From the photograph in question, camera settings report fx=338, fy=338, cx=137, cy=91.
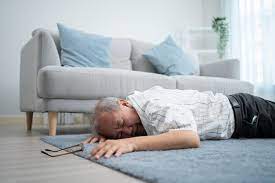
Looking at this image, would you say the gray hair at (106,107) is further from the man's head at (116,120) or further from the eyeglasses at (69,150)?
the eyeglasses at (69,150)

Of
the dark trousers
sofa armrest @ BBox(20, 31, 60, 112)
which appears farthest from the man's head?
sofa armrest @ BBox(20, 31, 60, 112)

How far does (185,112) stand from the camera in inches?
47.6

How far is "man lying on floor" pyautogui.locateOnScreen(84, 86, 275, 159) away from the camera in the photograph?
1093 mm

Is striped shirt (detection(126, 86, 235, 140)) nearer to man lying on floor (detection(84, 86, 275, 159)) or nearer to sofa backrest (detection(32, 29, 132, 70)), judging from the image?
man lying on floor (detection(84, 86, 275, 159))

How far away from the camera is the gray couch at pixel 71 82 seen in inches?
79.5

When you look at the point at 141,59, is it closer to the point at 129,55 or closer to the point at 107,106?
the point at 129,55

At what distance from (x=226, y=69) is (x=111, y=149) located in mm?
2125

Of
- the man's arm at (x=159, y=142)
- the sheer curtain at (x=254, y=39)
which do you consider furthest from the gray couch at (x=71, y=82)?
the man's arm at (x=159, y=142)

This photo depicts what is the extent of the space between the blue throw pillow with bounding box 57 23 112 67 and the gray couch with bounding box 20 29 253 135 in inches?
5.1

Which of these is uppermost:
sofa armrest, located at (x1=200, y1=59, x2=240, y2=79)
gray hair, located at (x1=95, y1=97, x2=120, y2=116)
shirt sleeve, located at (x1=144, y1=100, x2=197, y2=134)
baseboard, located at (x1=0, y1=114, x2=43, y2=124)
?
sofa armrest, located at (x1=200, y1=59, x2=240, y2=79)

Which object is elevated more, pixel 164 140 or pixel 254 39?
pixel 254 39

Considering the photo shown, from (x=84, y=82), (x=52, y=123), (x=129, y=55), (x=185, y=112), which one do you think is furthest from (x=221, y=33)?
(x=185, y=112)

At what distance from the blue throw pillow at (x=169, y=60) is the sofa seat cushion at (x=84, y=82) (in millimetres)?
698

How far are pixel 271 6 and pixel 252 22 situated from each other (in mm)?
279
